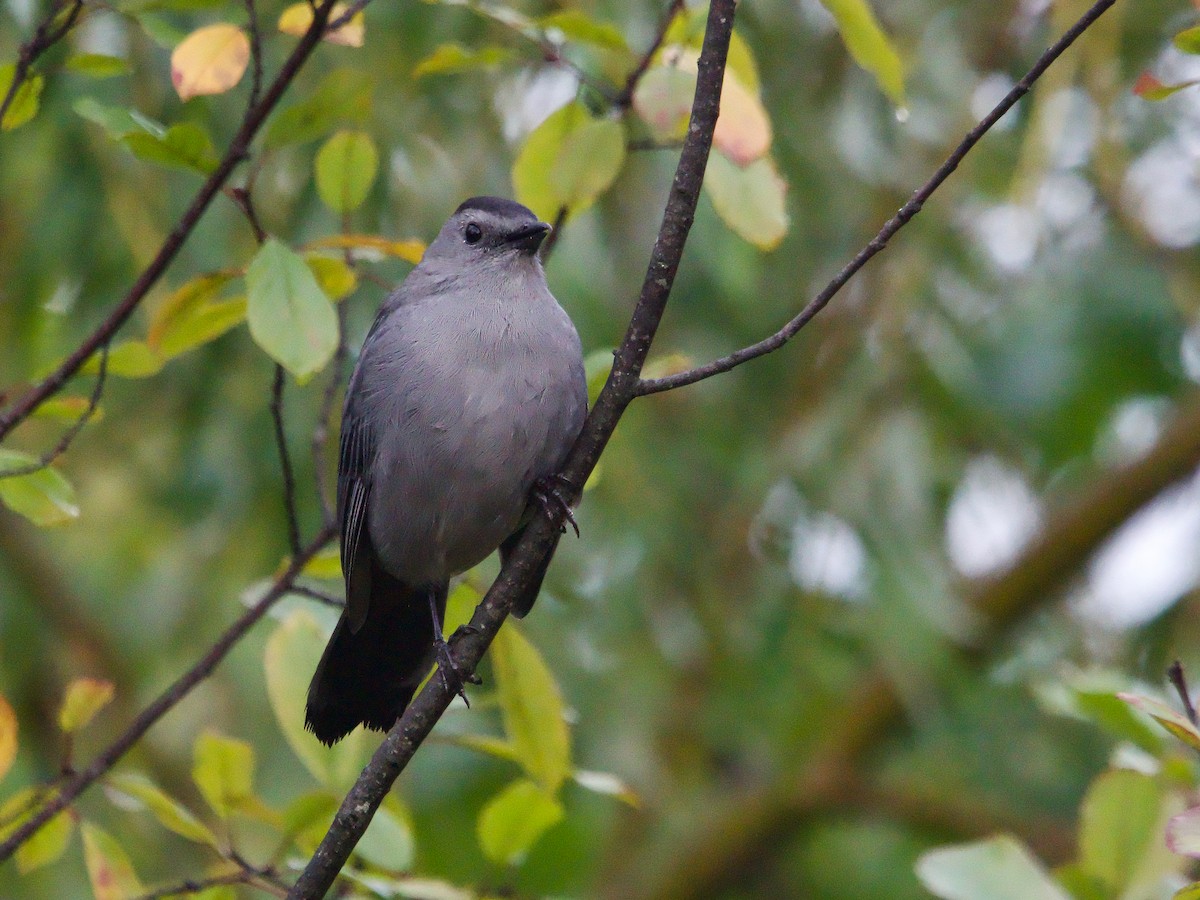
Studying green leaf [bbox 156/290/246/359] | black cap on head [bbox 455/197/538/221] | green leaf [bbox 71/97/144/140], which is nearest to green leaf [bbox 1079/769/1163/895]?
black cap on head [bbox 455/197/538/221]

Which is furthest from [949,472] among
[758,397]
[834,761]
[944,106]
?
[834,761]

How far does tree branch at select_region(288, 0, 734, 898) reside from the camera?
2.37m

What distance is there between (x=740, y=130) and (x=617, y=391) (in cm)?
63

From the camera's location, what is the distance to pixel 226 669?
16.4 feet

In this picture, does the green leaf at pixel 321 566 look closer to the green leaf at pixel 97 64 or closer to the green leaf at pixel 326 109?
the green leaf at pixel 326 109

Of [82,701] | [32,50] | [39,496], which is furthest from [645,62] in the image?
[82,701]

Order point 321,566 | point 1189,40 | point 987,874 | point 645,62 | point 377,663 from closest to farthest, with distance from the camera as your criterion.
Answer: point 1189,40 < point 987,874 < point 645,62 < point 321,566 < point 377,663

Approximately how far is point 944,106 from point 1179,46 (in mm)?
2850

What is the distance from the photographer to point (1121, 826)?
2.75 metres

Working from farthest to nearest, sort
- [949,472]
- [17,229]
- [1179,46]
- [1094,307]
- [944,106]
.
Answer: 1. [1094,307]
2. [949,472]
3. [944,106]
4. [17,229]
5. [1179,46]

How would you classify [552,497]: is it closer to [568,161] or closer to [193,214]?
[568,161]

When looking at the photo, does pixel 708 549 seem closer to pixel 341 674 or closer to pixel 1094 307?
pixel 1094 307

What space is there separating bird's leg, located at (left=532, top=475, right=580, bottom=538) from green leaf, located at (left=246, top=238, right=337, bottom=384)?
0.59 metres

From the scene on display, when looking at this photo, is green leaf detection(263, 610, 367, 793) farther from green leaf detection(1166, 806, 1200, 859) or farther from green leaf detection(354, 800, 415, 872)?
green leaf detection(1166, 806, 1200, 859)
